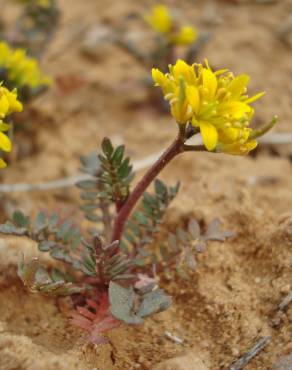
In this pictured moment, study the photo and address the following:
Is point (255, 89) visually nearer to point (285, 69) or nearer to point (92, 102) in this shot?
point (285, 69)

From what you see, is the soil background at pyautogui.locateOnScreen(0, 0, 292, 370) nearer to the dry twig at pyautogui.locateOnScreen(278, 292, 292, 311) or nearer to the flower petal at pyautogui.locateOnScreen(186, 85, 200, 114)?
the dry twig at pyautogui.locateOnScreen(278, 292, 292, 311)

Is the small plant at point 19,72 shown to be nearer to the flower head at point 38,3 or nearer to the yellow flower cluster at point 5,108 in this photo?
the yellow flower cluster at point 5,108

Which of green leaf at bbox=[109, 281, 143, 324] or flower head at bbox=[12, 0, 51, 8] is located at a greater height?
flower head at bbox=[12, 0, 51, 8]

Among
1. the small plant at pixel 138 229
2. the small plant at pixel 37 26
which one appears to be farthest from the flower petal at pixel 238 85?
the small plant at pixel 37 26

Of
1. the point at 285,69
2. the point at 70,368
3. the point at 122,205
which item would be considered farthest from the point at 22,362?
the point at 285,69

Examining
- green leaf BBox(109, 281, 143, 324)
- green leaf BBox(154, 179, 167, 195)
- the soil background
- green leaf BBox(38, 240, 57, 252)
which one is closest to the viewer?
green leaf BBox(109, 281, 143, 324)

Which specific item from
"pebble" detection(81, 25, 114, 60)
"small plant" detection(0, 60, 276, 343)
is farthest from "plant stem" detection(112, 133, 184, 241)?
"pebble" detection(81, 25, 114, 60)
